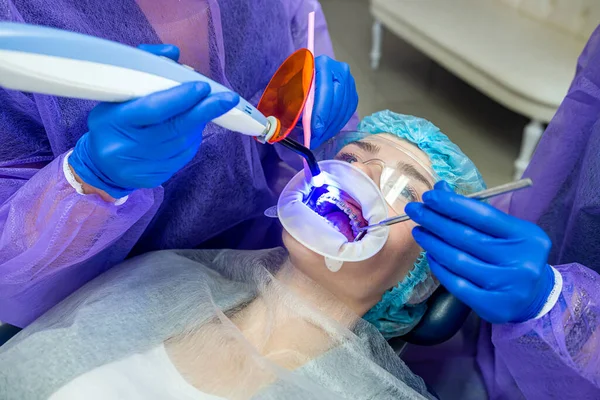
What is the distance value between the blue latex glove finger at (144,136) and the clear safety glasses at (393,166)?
0.40 meters

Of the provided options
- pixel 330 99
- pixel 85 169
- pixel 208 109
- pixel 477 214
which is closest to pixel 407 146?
pixel 330 99

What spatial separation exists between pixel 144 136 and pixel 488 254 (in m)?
0.54

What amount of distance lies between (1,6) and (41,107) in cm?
16

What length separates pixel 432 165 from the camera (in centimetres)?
113

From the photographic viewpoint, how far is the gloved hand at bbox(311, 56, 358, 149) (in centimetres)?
110

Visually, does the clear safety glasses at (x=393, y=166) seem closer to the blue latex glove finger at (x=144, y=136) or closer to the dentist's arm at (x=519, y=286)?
the dentist's arm at (x=519, y=286)

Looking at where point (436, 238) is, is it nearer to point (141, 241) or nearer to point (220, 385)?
point (220, 385)

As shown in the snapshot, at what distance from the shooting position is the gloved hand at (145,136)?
28.3 inches

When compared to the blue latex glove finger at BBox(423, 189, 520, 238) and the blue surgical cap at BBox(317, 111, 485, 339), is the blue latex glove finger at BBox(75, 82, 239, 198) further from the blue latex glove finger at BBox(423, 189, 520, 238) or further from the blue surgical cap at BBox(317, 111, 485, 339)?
the blue surgical cap at BBox(317, 111, 485, 339)

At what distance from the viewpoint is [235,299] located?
1105mm

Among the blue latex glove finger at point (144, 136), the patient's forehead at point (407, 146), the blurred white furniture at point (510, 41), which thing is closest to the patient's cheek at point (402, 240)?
the patient's forehead at point (407, 146)

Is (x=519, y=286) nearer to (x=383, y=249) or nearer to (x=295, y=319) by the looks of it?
(x=383, y=249)

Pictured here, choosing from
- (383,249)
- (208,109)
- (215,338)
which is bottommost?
(215,338)

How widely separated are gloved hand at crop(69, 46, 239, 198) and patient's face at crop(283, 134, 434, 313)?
0.32m
